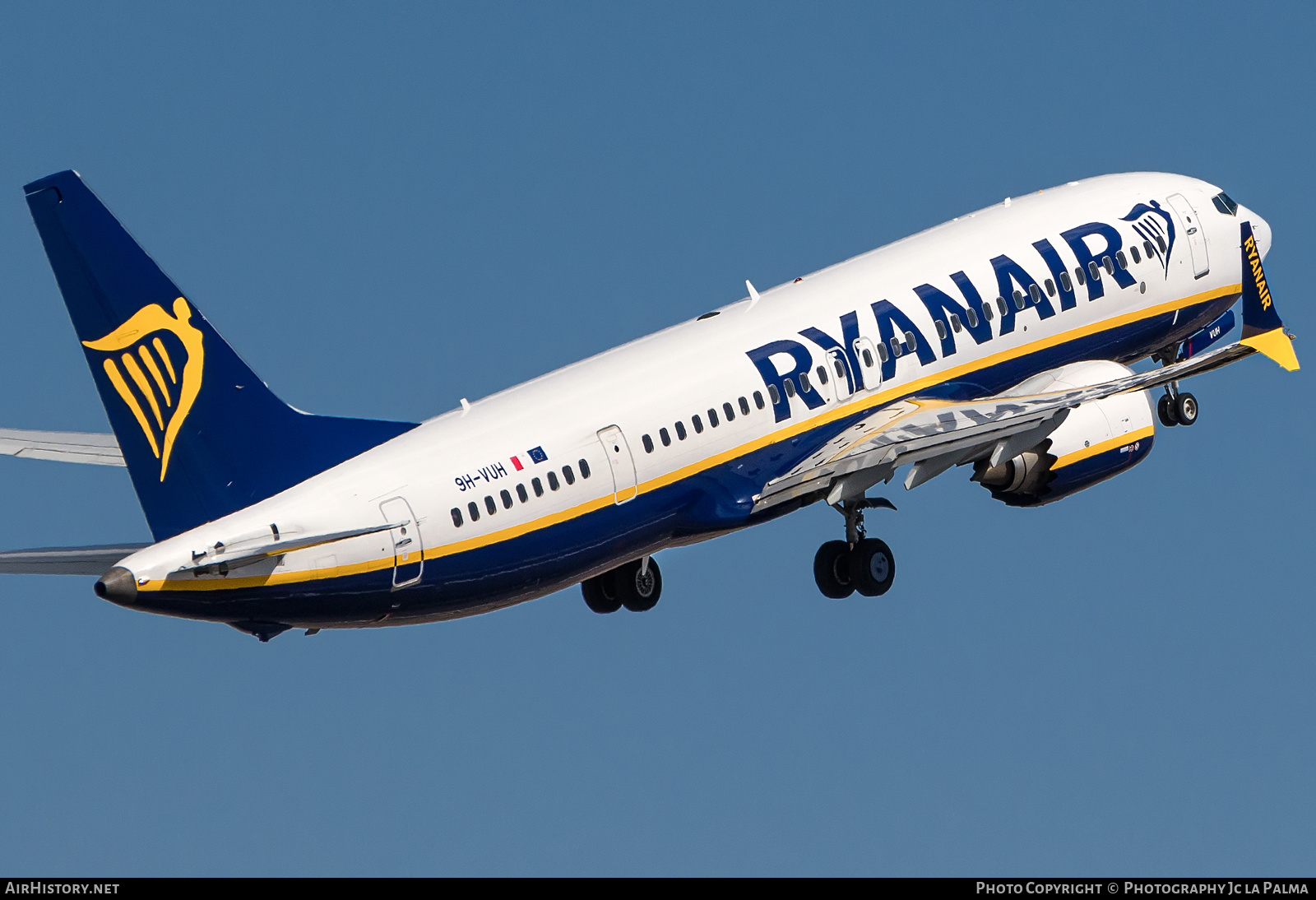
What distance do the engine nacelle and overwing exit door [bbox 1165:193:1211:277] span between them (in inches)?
251

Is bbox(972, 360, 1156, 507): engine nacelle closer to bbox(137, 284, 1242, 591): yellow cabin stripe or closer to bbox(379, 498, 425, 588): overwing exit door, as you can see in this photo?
bbox(137, 284, 1242, 591): yellow cabin stripe

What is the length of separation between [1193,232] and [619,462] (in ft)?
58.7

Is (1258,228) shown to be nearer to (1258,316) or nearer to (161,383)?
(1258,316)

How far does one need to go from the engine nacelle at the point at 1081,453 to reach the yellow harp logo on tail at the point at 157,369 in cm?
1759

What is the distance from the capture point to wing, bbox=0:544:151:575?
1735 inches

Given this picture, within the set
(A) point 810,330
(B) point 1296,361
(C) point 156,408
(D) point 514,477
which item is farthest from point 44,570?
(B) point 1296,361

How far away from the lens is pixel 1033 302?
55.1 m

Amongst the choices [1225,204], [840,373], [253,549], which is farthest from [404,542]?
[1225,204]

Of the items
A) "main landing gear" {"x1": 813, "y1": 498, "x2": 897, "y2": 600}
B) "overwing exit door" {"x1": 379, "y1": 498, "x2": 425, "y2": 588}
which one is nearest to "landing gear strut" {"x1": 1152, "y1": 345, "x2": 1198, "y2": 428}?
"main landing gear" {"x1": 813, "y1": 498, "x2": 897, "y2": 600}

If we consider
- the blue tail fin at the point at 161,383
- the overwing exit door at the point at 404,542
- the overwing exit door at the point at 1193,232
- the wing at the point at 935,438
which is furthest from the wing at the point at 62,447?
the overwing exit door at the point at 1193,232

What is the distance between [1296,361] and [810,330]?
10.7 meters

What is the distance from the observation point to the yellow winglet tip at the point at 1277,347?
177ft

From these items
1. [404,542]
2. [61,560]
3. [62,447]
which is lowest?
[404,542]

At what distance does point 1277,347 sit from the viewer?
54.2 metres
